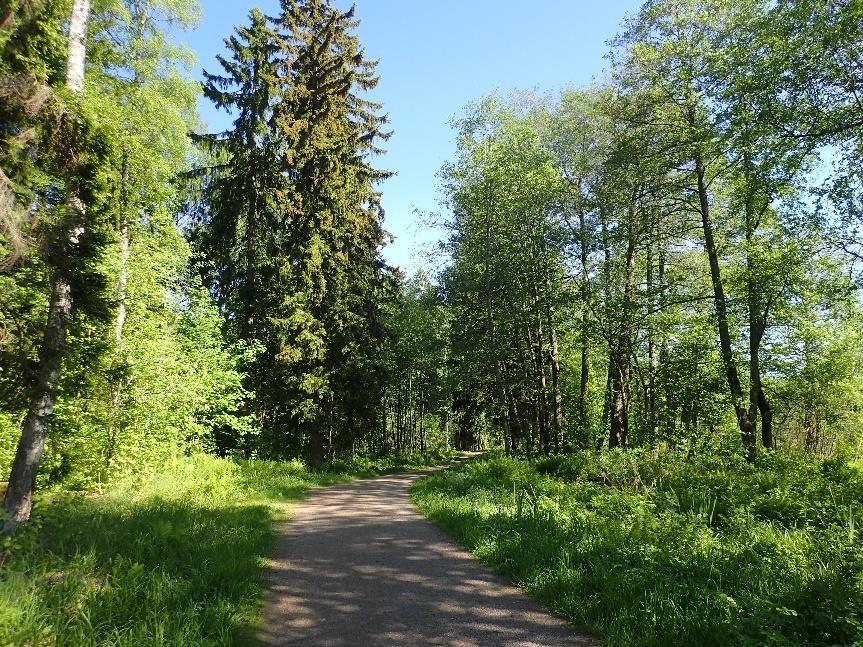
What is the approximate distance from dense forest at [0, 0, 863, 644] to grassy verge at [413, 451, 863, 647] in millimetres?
97

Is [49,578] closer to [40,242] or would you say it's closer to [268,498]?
[40,242]

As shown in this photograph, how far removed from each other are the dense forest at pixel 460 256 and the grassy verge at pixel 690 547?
97mm

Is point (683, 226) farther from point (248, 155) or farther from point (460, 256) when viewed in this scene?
point (248, 155)

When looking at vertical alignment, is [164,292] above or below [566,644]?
above

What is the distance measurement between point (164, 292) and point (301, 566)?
376 inches

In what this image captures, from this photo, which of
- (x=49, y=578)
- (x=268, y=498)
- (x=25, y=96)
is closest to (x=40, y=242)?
(x=25, y=96)

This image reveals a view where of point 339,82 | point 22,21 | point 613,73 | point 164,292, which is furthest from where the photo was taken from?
point 339,82

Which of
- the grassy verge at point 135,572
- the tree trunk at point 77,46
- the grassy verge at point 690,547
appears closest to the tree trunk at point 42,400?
the grassy verge at point 135,572

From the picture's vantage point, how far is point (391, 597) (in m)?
5.17

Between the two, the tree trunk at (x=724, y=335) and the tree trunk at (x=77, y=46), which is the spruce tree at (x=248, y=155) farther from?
the tree trunk at (x=724, y=335)

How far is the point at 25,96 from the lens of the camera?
6.72 m

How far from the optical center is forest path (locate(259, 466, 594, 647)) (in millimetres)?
4289

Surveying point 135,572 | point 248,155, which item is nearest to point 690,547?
point 135,572

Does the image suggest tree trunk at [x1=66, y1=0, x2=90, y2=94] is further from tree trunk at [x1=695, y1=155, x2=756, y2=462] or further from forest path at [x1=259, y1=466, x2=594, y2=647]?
tree trunk at [x1=695, y1=155, x2=756, y2=462]
